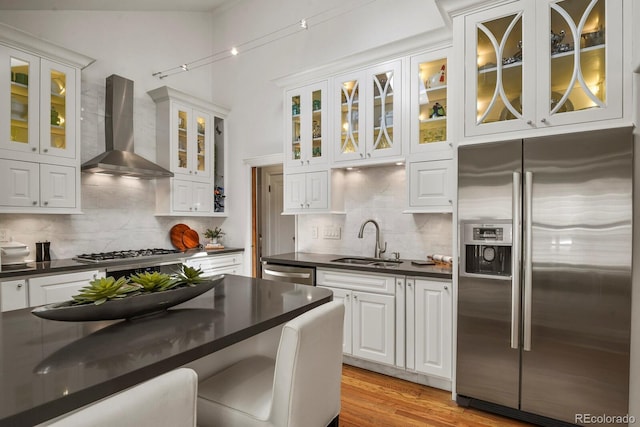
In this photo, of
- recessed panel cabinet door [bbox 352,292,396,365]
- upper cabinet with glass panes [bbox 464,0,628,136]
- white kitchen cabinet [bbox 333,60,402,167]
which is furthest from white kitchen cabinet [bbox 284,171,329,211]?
upper cabinet with glass panes [bbox 464,0,628,136]

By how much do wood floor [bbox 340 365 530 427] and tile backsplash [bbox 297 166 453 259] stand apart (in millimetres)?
1165

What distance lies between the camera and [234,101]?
15.7 ft

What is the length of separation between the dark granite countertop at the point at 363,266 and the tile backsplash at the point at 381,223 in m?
0.18

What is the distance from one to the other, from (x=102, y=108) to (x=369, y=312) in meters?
3.62

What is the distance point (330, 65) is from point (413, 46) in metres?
0.82

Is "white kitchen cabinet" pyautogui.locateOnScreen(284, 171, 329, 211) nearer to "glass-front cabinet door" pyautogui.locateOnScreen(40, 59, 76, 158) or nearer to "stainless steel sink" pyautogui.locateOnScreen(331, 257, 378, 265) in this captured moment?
"stainless steel sink" pyautogui.locateOnScreen(331, 257, 378, 265)

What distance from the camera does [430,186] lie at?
2867 mm

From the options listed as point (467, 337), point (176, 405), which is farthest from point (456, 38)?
point (176, 405)

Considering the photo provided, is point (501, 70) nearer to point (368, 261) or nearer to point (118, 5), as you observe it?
point (368, 261)

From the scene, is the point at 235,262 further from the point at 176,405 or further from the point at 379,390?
the point at 176,405

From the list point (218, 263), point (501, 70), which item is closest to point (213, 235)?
point (218, 263)

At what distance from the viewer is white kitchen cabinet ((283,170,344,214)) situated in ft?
11.4

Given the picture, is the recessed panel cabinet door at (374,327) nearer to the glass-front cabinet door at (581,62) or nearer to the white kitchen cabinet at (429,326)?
the white kitchen cabinet at (429,326)

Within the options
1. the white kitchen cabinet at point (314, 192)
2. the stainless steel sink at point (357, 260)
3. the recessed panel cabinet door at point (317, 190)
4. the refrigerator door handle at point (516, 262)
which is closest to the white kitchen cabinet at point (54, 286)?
the white kitchen cabinet at point (314, 192)
